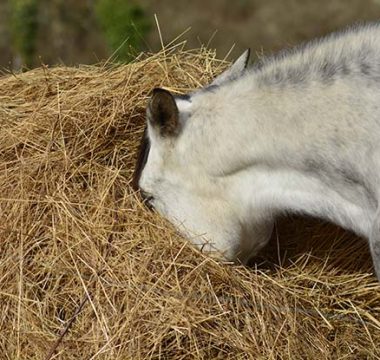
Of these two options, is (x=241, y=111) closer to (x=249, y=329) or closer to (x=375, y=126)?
(x=375, y=126)

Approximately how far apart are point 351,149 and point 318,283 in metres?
0.73

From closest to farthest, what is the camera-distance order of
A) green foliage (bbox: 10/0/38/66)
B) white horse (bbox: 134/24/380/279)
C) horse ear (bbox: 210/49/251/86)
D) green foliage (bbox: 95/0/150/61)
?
white horse (bbox: 134/24/380/279) < horse ear (bbox: 210/49/251/86) < green foliage (bbox: 95/0/150/61) < green foliage (bbox: 10/0/38/66)

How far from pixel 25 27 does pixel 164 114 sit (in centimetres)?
593

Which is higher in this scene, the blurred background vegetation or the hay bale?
the hay bale

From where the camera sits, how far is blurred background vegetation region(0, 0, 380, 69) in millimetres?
8773

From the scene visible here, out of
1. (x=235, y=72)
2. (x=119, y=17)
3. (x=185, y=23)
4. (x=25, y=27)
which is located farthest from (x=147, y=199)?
(x=185, y=23)

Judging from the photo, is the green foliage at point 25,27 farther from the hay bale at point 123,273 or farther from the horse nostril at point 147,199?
the horse nostril at point 147,199

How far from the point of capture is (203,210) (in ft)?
10.4

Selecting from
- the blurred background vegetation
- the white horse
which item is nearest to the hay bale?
the white horse

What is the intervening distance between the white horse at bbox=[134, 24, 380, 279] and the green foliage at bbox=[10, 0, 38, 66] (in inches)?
222

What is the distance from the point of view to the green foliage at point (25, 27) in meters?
8.61

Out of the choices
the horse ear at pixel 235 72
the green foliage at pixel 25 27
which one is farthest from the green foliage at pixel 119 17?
the horse ear at pixel 235 72

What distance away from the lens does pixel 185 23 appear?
9219 mm

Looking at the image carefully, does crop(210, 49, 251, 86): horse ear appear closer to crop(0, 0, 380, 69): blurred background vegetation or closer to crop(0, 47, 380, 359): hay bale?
crop(0, 47, 380, 359): hay bale
